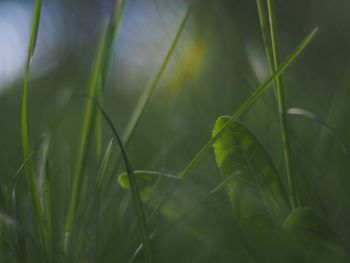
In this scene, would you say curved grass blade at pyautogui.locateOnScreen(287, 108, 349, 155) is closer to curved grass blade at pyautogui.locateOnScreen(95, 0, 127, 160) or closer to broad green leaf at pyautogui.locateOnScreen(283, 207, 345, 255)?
broad green leaf at pyautogui.locateOnScreen(283, 207, 345, 255)

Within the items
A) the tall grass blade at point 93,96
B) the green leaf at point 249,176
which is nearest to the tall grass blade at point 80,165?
the tall grass blade at point 93,96

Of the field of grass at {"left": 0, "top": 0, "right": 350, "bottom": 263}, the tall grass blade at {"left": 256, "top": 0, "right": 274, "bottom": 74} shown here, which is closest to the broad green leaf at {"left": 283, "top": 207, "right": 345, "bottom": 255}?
the field of grass at {"left": 0, "top": 0, "right": 350, "bottom": 263}

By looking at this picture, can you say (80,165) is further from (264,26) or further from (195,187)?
(264,26)

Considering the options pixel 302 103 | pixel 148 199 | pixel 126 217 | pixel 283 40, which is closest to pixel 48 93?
pixel 283 40

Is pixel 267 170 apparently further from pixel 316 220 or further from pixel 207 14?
pixel 207 14

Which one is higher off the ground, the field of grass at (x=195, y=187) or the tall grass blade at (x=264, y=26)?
the tall grass blade at (x=264, y=26)

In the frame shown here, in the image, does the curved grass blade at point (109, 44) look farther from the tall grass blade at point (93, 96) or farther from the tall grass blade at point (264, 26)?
the tall grass blade at point (264, 26)
